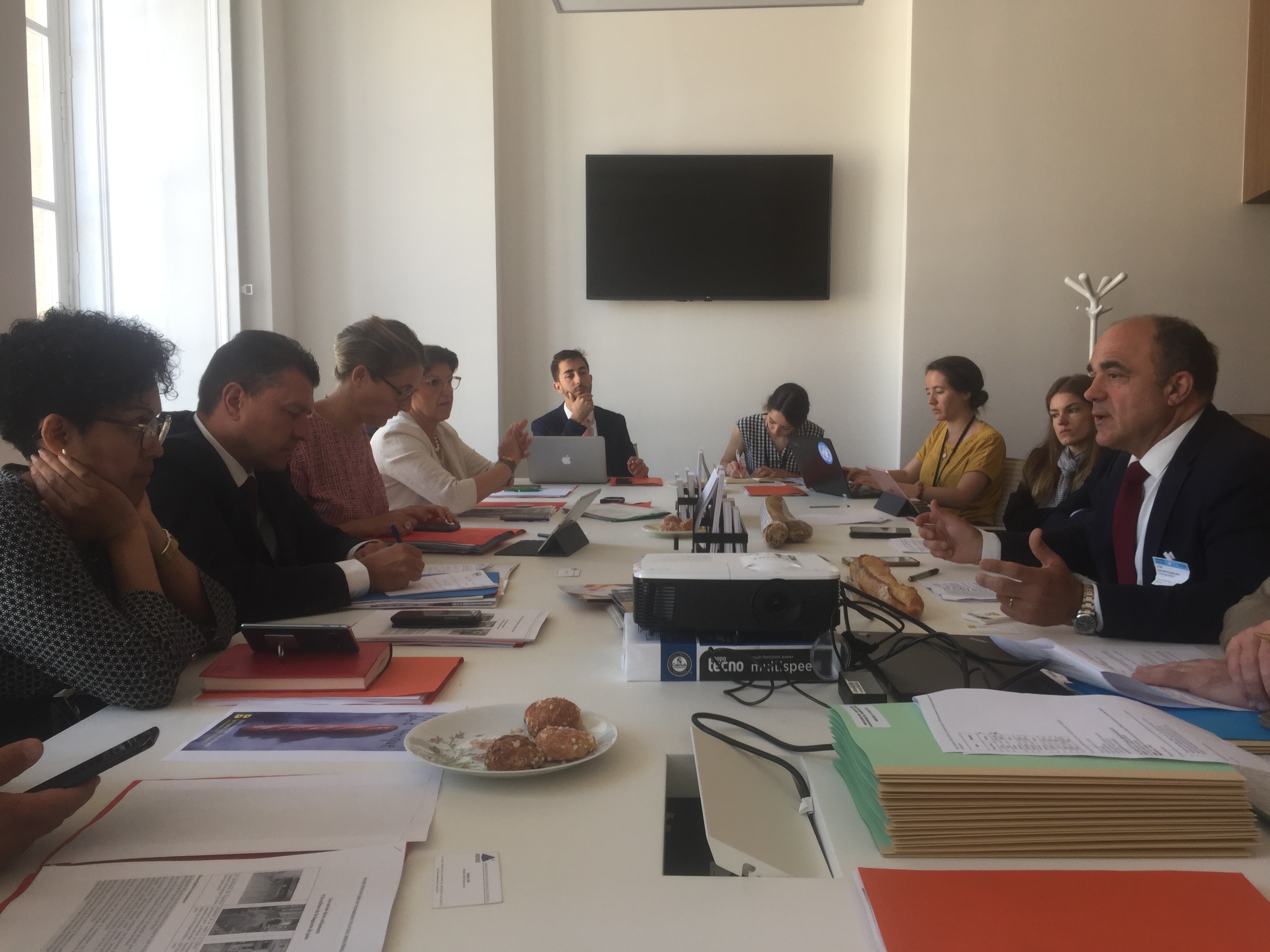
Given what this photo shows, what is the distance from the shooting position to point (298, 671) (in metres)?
1.25

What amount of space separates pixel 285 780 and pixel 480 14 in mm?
4947

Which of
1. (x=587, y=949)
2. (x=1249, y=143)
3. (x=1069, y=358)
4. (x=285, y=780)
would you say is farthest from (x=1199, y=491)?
(x=1249, y=143)

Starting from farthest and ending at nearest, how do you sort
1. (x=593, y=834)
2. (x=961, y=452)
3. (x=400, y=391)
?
1. (x=961, y=452)
2. (x=400, y=391)
3. (x=593, y=834)

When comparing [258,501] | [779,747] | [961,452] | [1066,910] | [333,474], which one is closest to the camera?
[1066,910]

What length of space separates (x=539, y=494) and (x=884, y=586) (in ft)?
6.82

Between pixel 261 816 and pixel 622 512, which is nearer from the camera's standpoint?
pixel 261 816

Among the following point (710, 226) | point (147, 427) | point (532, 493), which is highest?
point (710, 226)

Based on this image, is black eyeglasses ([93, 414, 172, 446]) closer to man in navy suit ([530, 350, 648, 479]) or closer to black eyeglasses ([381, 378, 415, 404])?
black eyeglasses ([381, 378, 415, 404])

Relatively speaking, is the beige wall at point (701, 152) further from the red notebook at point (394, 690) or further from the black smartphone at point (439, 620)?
the red notebook at point (394, 690)

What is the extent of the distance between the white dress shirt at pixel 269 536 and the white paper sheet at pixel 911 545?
1.30 m

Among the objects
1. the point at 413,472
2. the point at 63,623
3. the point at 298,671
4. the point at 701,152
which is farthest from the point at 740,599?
the point at 701,152

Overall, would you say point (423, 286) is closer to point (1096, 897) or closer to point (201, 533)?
point (201, 533)

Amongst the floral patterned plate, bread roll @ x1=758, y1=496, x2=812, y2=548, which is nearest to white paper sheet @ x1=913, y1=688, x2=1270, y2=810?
the floral patterned plate

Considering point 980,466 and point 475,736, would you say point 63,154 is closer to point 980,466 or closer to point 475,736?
point 475,736
